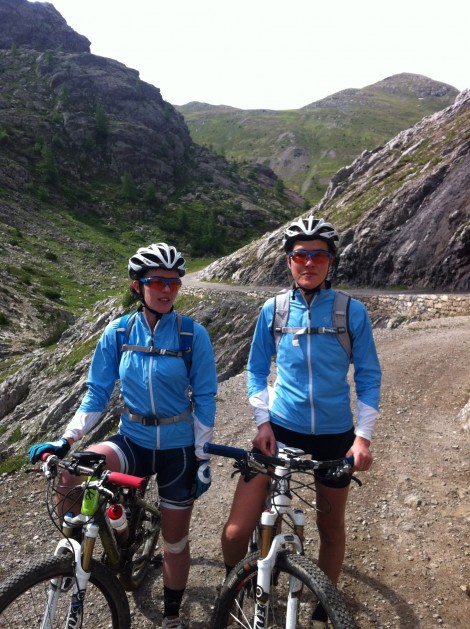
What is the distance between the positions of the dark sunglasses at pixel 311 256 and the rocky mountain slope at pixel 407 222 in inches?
1162

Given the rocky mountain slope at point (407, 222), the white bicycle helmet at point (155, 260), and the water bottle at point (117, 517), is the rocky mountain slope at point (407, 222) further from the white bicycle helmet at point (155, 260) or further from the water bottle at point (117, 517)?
the water bottle at point (117, 517)

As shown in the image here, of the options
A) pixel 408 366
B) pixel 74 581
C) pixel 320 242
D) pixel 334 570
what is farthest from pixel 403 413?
pixel 74 581

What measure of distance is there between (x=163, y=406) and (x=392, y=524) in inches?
184

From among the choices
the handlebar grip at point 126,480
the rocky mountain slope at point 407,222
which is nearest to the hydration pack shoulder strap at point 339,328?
the handlebar grip at point 126,480

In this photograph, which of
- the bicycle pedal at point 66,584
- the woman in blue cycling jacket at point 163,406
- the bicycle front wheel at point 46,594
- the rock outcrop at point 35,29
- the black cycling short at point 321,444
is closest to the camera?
the bicycle front wheel at point 46,594

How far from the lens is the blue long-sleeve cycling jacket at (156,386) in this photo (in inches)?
166

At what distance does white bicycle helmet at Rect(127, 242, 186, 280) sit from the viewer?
14.5 ft

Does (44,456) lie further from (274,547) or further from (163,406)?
(274,547)

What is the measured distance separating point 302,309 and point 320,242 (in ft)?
2.18

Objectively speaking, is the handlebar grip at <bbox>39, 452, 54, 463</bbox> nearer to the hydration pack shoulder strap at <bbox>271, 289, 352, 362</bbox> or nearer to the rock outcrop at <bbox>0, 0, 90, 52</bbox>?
the hydration pack shoulder strap at <bbox>271, 289, 352, 362</bbox>

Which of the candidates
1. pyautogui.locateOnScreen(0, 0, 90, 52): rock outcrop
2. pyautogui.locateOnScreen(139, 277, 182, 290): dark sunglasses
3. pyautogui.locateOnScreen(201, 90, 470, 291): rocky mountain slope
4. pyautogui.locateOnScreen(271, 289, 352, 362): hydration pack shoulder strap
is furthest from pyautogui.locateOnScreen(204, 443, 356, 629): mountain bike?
pyautogui.locateOnScreen(0, 0, 90, 52): rock outcrop

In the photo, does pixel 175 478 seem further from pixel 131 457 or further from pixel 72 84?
pixel 72 84

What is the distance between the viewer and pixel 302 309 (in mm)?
4129

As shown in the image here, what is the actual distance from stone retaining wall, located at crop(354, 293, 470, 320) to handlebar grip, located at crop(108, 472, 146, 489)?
2449cm
